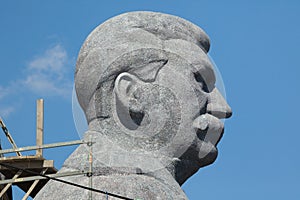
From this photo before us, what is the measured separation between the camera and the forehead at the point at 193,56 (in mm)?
9500

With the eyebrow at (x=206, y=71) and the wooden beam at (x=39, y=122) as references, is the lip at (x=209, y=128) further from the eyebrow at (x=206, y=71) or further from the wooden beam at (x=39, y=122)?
the wooden beam at (x=39, y=122)

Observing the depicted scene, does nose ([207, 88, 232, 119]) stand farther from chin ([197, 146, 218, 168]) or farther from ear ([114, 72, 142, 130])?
ear ([114, 72, 142, 130])

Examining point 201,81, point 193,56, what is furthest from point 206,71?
point 193,56

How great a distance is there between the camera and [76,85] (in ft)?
31.5

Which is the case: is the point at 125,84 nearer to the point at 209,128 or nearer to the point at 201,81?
the point at 201,81

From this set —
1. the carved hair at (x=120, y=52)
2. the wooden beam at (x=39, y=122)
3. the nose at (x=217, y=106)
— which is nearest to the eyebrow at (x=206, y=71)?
the nose at (x=217, y=106)

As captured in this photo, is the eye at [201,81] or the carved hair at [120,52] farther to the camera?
the eye at [201,81]

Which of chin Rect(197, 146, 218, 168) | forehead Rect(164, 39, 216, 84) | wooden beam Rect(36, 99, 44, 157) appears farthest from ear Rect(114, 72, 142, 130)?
wooden beam Rect(36, 99, 44, 157)

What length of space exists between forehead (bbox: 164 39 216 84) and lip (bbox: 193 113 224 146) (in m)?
0.46

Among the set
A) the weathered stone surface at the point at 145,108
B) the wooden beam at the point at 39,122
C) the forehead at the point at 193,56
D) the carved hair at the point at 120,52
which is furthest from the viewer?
the wooden beam at the point at 39,122

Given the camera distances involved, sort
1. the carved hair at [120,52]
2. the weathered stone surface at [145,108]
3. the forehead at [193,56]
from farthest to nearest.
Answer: the forehead at [193,56], the carved hair at [120,52], the weathered stone surface at [145,108]

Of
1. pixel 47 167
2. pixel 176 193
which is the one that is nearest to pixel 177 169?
pixel 176 193

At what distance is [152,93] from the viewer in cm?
921

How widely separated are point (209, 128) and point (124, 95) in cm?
99
